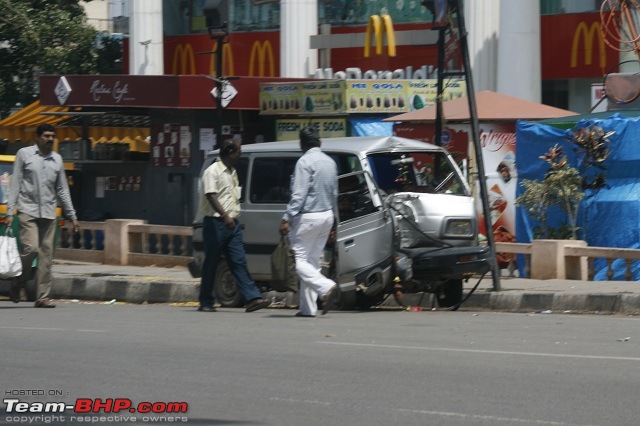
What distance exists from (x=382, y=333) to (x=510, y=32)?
47.4 ft

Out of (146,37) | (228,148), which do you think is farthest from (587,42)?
(228,148)

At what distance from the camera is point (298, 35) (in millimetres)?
27797

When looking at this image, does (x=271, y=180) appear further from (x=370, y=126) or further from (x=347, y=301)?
(x=370, y=126)

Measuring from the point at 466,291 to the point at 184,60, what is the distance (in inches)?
719

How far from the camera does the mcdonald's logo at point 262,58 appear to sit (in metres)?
29.2

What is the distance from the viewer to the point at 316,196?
11.8 metres

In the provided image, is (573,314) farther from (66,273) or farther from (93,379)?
(66,273)

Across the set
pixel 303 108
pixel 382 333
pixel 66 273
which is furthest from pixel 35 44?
pixel 382 333

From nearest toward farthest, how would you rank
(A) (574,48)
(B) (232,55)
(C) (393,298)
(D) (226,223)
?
(D) (226,223) < (C) (393,298) < (A) (574,48) < (B) (232,55)

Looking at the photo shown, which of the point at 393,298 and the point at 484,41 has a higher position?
the point at 484,41

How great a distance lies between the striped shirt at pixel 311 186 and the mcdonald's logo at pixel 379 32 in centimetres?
1419

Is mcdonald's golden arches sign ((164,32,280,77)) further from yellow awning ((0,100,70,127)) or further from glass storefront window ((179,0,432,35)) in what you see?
yellow awning ((0,100,70,127))

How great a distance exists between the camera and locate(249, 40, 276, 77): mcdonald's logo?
29234mm

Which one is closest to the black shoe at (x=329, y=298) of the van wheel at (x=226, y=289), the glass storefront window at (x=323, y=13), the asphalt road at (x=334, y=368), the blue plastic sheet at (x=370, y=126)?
the asphalt road at (x=334, y=368)
